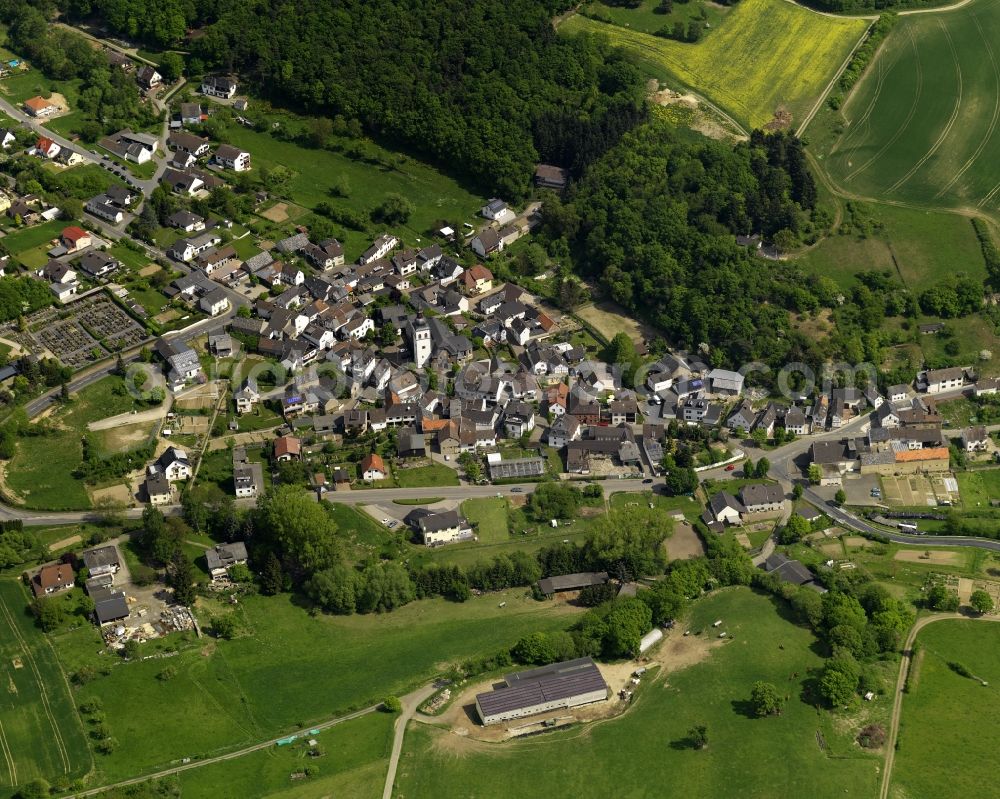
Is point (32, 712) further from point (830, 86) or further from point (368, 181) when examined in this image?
point (830, 86)

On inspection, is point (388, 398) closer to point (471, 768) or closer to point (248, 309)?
point (248, 309)

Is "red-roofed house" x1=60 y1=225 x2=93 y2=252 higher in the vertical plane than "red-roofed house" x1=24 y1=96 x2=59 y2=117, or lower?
lower

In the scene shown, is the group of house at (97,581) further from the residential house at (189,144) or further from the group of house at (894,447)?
the group of house at (894,447)

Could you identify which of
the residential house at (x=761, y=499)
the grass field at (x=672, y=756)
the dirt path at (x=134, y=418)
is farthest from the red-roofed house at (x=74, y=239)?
the residential house at (x=761, y=499)

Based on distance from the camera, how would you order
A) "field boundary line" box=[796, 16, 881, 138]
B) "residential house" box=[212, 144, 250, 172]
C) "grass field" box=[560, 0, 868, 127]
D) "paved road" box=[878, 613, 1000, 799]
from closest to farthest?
"paved road" box=[878, 613, 1000, 799] < "residential house" box=[212, 144, 250, 172] < "field boundary line" box=[796, 16, 881, 138] < "grass field" box=[560, 0, 868, 127]

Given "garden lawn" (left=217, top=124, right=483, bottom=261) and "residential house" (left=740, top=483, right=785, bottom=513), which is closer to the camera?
"residential house" (left=740, top=483, right=785, bottom=513)

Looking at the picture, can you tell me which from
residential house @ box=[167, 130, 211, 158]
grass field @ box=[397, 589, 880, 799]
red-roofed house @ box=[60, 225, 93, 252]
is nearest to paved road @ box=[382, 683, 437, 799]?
grass field @ box=[397, 589, 880, 799]

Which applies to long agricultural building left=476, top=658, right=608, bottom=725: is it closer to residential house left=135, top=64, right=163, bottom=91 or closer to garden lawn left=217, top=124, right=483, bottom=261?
garden lawn left=217, top=124, right=483, bottom=261
